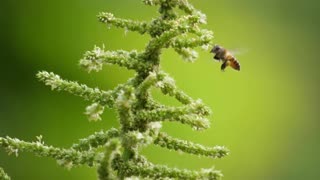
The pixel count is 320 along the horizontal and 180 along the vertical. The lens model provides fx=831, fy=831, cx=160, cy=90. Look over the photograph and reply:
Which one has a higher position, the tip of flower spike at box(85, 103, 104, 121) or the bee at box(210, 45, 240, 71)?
the bee at box(210, 45, 240, 71)

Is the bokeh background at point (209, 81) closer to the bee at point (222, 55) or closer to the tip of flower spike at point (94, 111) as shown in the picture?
the bee at point (222, 55)

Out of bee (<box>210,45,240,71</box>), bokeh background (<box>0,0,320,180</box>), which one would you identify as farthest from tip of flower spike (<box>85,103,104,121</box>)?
bokeh background (<box>0,0,320,180</box>)

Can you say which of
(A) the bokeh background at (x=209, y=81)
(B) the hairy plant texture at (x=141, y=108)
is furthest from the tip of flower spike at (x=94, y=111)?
(A) the bokeh background at (x=209, y=81)

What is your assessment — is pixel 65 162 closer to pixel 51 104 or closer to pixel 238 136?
pixel 51 104

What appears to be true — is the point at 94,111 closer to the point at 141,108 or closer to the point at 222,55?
the point at 141,108

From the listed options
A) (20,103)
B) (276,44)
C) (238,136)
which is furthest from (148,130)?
(276,44)

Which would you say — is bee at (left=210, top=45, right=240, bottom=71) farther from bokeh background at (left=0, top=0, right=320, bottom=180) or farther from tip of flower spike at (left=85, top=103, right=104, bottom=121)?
tip of flower spike at (left=85, top=103, right=104, bottom=121)

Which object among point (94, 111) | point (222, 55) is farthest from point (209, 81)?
point (94, 111)
